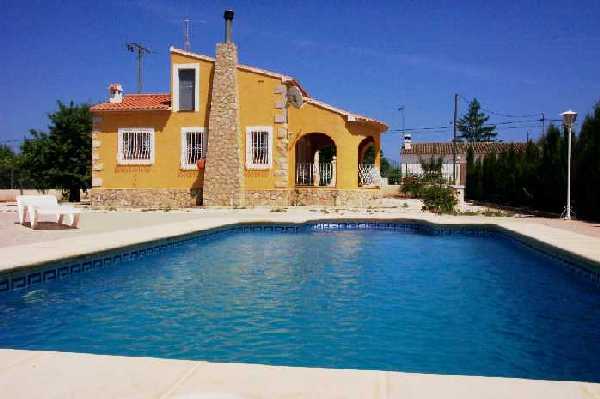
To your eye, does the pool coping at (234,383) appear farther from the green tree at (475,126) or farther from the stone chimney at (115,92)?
the green tree at (475,126)

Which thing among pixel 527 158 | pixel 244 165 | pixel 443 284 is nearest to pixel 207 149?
pixel 244 165

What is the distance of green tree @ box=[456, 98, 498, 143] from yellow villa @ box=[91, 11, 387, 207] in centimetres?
5940

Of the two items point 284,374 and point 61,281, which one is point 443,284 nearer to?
point 284,374

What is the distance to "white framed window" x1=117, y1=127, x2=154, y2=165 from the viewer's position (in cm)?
2208

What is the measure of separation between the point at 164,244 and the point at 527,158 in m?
18.2

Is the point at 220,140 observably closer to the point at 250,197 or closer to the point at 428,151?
the point at 250,197

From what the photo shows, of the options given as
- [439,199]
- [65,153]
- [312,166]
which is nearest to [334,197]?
[312,166]

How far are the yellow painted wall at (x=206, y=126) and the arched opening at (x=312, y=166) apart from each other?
4.62 feet

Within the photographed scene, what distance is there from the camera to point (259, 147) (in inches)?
851

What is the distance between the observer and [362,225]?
1489cm

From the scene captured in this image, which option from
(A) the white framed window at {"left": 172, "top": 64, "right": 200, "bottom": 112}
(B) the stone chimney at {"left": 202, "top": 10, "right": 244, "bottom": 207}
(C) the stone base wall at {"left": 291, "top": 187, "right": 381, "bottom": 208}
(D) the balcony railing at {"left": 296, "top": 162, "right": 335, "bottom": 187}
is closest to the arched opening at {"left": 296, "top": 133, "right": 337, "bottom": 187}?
(D) the balcony railing at {"left": 296, "top": 162, "right": 335, "bottom": 187}

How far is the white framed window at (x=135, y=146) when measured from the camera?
869 inches

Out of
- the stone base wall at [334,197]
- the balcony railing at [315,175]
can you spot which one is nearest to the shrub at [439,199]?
the stone base wall at [334,197]

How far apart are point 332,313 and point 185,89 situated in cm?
1801
